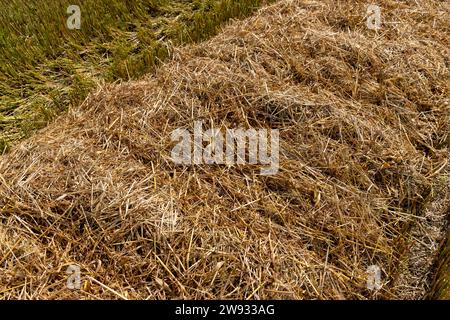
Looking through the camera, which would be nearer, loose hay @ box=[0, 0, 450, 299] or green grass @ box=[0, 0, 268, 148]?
loose hay @ box=[0, 0, 450, 299]

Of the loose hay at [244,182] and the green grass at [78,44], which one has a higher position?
the green grass at [78,44]

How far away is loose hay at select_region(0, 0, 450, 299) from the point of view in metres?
2.84

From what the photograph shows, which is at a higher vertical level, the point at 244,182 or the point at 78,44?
the point at 78,44

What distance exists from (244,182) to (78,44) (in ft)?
9.81

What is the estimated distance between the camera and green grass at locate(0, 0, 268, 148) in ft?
14.9

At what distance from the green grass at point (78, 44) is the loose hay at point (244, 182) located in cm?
52

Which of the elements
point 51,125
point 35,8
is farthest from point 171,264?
point 35,8

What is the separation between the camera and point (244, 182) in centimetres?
334

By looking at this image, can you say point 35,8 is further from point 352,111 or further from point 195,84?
point 352,111

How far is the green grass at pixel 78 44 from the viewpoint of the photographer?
14.9ft

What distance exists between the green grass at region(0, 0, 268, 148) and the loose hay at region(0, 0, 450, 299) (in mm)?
522

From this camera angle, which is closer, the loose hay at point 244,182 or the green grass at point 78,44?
the loose hay at point 244,182

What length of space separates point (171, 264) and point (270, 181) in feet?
3.14

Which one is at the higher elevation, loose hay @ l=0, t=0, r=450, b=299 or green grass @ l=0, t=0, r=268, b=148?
green grass @ l=0, t=0, r=268, b=148
